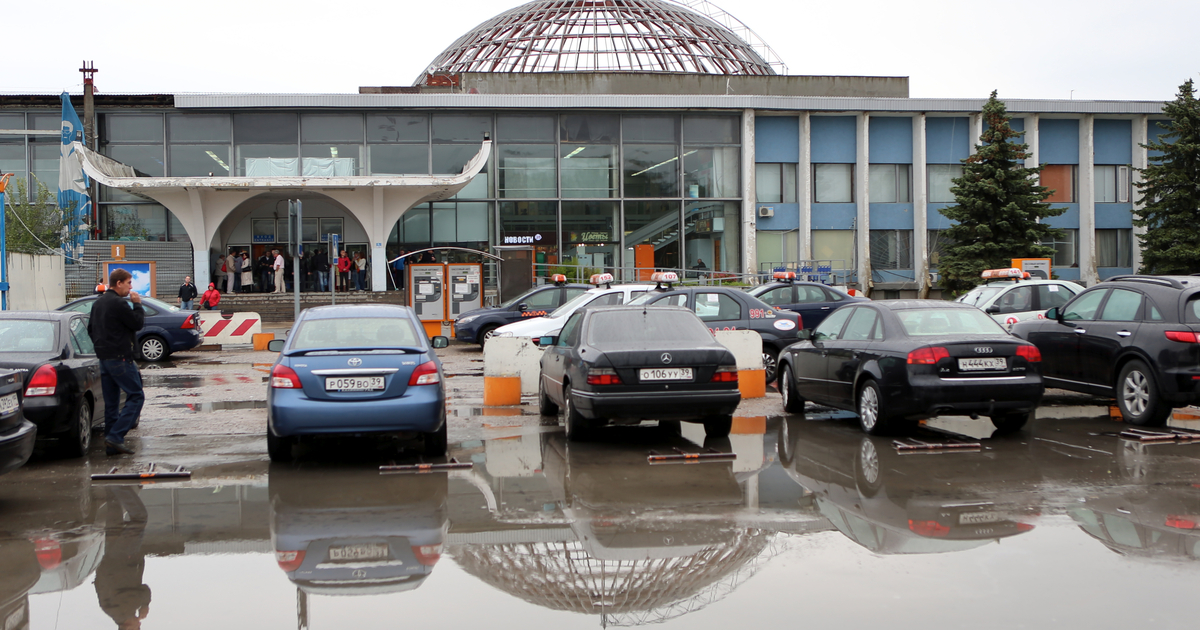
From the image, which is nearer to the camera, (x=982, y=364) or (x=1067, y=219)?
(x=982, y=364)

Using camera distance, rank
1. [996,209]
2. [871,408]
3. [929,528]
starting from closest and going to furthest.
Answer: [929,528] → [871,408] → [996,209]

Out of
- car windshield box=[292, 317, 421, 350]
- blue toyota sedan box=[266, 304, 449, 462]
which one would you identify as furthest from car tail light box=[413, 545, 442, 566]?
car windshield box=[292, 317, 421, 350]

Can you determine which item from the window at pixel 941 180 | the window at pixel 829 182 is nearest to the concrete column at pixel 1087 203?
the window at pixel 941 180

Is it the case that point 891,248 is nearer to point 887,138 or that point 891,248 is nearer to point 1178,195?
point 887,138

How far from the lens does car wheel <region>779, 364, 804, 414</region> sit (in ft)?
38.2

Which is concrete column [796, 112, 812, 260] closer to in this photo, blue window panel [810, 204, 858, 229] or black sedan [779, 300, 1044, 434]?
blue window panel [810, 204, 858, 229]

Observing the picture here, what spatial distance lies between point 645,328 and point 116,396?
5.28 metres

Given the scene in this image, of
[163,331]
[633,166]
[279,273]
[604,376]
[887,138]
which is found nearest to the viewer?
[604,376]

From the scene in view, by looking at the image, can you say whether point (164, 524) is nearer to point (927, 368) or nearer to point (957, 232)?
point (927, 368)

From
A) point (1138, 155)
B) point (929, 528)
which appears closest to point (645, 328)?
point (929, 528)

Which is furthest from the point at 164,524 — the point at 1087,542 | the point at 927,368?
the point at 927,368

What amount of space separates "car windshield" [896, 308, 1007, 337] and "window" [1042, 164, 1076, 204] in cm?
3143

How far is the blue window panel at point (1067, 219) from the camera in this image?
1486 inches

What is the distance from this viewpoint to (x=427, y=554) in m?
5.60
